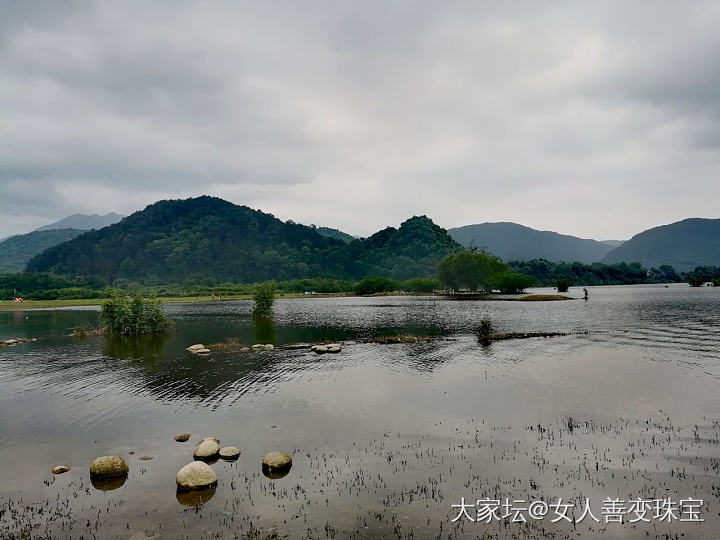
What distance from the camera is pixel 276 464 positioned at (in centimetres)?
2089

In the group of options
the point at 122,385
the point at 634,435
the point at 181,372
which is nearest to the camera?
the point at 634,435

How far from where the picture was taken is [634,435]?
80.1ft

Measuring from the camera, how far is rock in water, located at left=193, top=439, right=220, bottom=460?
73.0ft

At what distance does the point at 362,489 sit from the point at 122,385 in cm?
2945

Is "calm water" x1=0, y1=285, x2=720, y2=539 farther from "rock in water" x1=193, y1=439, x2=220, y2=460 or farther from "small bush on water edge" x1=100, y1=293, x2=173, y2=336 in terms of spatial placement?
"small bush on water edge" x1=100, y1=293, x2=173, y2=336

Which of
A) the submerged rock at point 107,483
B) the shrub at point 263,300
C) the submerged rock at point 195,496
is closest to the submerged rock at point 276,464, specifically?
the submerged rock at point 195,496

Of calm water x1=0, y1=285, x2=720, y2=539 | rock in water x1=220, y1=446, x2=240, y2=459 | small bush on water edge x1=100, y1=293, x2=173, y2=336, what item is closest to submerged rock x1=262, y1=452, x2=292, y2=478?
calm water x1=0, y1=285, x2=720, y2=539

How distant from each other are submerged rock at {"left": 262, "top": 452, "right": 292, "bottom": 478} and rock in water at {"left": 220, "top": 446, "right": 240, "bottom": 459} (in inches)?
83.8

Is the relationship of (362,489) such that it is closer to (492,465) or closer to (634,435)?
(492,465)

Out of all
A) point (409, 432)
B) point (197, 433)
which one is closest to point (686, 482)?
point (409, 432)

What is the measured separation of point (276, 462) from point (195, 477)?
12.4 ft

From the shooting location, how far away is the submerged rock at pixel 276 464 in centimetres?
2066

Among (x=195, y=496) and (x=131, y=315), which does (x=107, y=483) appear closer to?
(x=195, y=496)

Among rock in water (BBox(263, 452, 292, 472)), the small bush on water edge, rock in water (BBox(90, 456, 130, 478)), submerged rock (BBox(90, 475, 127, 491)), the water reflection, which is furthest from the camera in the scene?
the small bush on water edge
